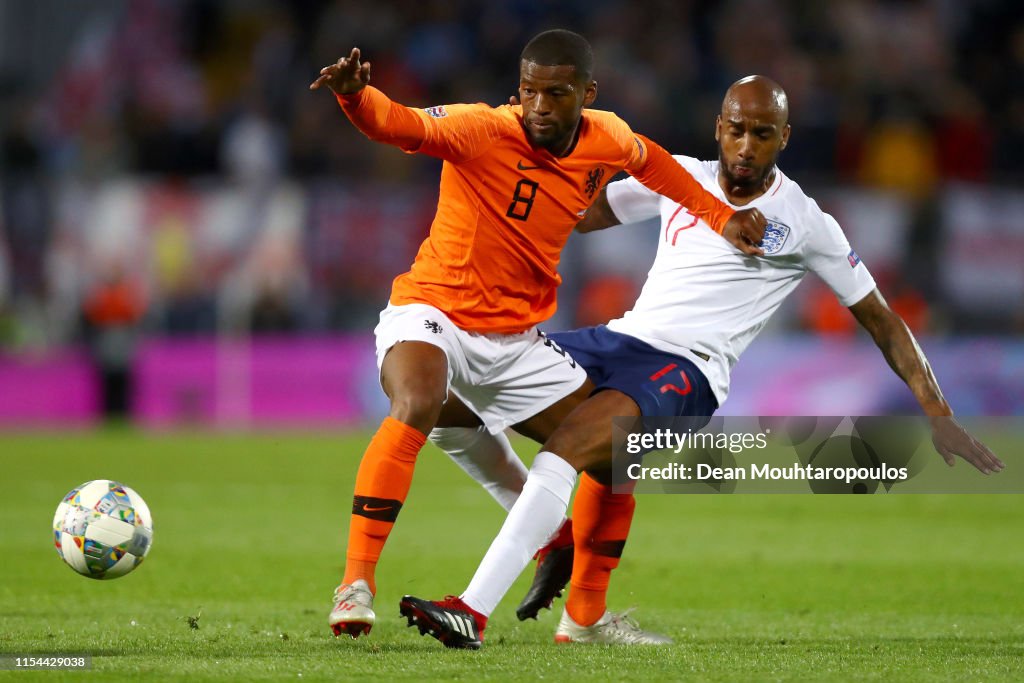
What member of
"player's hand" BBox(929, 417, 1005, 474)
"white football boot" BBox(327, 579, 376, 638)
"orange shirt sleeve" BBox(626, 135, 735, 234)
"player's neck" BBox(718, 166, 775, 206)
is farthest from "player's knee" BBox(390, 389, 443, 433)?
"player's hand" BBox(929, 417, 1005, 474)

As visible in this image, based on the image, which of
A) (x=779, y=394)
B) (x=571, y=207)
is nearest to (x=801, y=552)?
(x=571, y=207)

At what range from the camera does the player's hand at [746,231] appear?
5.64 meters

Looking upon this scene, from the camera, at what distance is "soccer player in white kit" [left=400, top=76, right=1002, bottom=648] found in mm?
5316

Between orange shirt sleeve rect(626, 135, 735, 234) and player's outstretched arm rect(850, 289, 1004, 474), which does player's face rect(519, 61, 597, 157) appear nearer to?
orange shirt sleeve rect(626, 135, 735, 234)

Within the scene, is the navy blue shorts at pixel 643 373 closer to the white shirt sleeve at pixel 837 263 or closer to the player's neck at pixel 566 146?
the white shirt sleeve at pixel 837 263

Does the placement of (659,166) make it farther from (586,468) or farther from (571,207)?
(586,468)

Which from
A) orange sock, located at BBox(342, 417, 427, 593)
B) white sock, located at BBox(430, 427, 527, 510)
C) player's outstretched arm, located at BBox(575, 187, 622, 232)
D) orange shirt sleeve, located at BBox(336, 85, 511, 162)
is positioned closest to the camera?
orange shirt sleeve, located at BBox(336, 85, 511, 162)

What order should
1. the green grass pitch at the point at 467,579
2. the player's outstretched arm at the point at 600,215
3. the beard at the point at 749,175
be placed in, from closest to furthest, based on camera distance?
the green grass pitch at the point at 467,579
the beard at the point at 749,175
the player's outstretched arm at the point at 600,215

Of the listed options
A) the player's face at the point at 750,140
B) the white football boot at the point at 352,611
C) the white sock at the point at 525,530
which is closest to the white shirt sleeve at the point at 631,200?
the player's face at the point at 750,140

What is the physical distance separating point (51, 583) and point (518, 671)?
126 inches

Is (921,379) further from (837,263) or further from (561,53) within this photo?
(561,53)

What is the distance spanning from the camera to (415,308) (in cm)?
528

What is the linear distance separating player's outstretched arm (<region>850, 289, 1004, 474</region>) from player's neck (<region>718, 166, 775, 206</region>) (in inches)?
23.6

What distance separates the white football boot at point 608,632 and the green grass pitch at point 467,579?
0.14 metres
